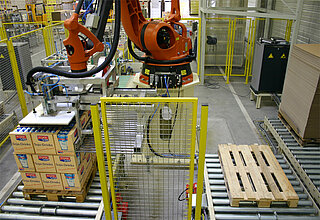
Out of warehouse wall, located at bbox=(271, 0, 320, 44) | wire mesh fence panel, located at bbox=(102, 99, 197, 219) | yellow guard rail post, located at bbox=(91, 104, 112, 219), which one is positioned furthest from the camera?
warehouse wall, located at bbox=(271, 0, 320, 44)

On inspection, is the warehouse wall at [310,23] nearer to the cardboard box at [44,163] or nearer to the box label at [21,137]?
the cardboard box at [44,163]

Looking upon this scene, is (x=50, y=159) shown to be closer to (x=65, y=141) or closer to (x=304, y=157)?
(x=65, y=141)

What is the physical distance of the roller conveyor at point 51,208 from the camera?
3.54m

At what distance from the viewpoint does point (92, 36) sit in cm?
344

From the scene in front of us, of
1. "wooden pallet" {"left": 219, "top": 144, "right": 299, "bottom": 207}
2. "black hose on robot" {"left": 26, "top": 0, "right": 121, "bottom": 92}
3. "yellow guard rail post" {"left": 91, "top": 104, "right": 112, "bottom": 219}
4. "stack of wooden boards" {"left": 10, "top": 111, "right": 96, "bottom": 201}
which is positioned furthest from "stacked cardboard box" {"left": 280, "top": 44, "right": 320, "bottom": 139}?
"stack of wooden boards" {"left": 10, "top": 111, "right": 96, "bottom": 201}

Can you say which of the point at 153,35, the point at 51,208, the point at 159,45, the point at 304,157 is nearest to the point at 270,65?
the point at 304,157

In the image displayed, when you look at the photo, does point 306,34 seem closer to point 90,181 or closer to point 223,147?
point 223,147

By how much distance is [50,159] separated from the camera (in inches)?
135

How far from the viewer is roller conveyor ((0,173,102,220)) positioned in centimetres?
354

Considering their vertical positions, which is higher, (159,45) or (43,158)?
(159,45)

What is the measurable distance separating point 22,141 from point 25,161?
0.31 meters

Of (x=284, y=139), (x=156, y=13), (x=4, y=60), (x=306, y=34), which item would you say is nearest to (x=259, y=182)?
(x=284, y=139)

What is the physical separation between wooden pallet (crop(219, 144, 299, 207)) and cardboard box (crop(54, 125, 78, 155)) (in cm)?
227

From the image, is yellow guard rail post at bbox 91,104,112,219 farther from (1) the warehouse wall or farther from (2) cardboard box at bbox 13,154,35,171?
(1) the warehouse wall
